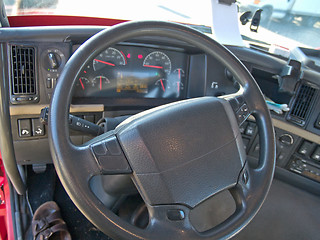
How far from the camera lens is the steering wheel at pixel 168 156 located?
28.1 inches

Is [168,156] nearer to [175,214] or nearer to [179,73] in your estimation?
[175,214]

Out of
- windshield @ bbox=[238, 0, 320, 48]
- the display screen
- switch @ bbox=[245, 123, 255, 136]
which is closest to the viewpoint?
the display screen

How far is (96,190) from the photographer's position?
114 centimetres

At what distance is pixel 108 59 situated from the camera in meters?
1.37

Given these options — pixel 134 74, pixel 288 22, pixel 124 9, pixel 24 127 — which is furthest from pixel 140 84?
pixel 288 22

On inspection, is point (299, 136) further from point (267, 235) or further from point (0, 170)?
point (0, 170)

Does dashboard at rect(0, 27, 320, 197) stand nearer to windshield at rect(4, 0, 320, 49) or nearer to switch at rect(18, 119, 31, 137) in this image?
switch at rect(18, 119, 31, 137)

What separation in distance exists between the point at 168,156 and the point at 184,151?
Result: 52mm

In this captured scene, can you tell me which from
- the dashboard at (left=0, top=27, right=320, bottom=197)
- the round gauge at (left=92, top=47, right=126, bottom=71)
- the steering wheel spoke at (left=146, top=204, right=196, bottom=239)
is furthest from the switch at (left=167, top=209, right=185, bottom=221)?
the round gauge at (left=92, top=47, right=126, bottom=71)

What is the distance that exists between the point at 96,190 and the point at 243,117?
2.03 feet

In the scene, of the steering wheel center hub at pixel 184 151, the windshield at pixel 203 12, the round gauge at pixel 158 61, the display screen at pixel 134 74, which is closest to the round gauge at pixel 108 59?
the display screen at pixel 134 74

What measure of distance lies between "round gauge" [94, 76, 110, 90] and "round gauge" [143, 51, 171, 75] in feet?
0.68

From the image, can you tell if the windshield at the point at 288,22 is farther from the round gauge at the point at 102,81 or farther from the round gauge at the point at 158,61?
the round gauge at the point at 102,81

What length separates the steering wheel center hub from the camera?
785mm
